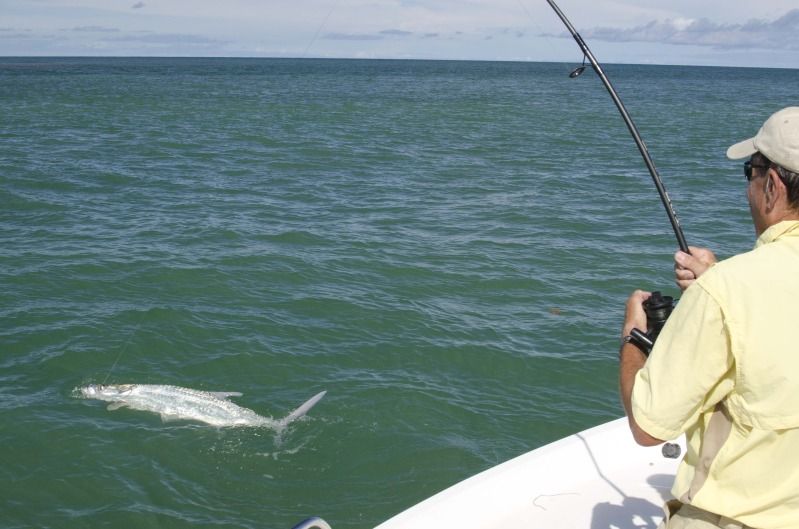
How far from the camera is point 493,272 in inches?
503

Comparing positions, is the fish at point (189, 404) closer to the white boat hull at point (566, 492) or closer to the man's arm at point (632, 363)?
the white boat hull at point (566, 492)

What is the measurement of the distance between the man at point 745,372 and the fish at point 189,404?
18.4 ft

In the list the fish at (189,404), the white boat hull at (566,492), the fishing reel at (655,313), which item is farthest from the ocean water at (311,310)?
the fishing reel at (655,313)

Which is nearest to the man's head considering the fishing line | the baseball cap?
the baseball cap

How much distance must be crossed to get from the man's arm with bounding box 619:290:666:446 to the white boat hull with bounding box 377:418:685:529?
1366 mm

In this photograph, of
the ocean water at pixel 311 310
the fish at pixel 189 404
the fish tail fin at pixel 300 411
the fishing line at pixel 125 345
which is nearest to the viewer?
the ocean water at pixel 311 310

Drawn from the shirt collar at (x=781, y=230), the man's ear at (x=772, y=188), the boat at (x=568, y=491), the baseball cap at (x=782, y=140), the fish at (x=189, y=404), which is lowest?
the fish at (x=189, y=404)

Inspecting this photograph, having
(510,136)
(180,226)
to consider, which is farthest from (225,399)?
(510,136)

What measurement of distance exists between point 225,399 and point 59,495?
1.78 meters

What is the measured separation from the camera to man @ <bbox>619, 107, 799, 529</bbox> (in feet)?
7.51

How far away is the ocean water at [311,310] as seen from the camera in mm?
7379

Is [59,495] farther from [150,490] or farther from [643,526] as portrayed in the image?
[643,526]

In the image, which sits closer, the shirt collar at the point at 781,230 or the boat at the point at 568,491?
the shirt collar at the point at 781,230

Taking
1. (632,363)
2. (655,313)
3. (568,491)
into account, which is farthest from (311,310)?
(632,363)
